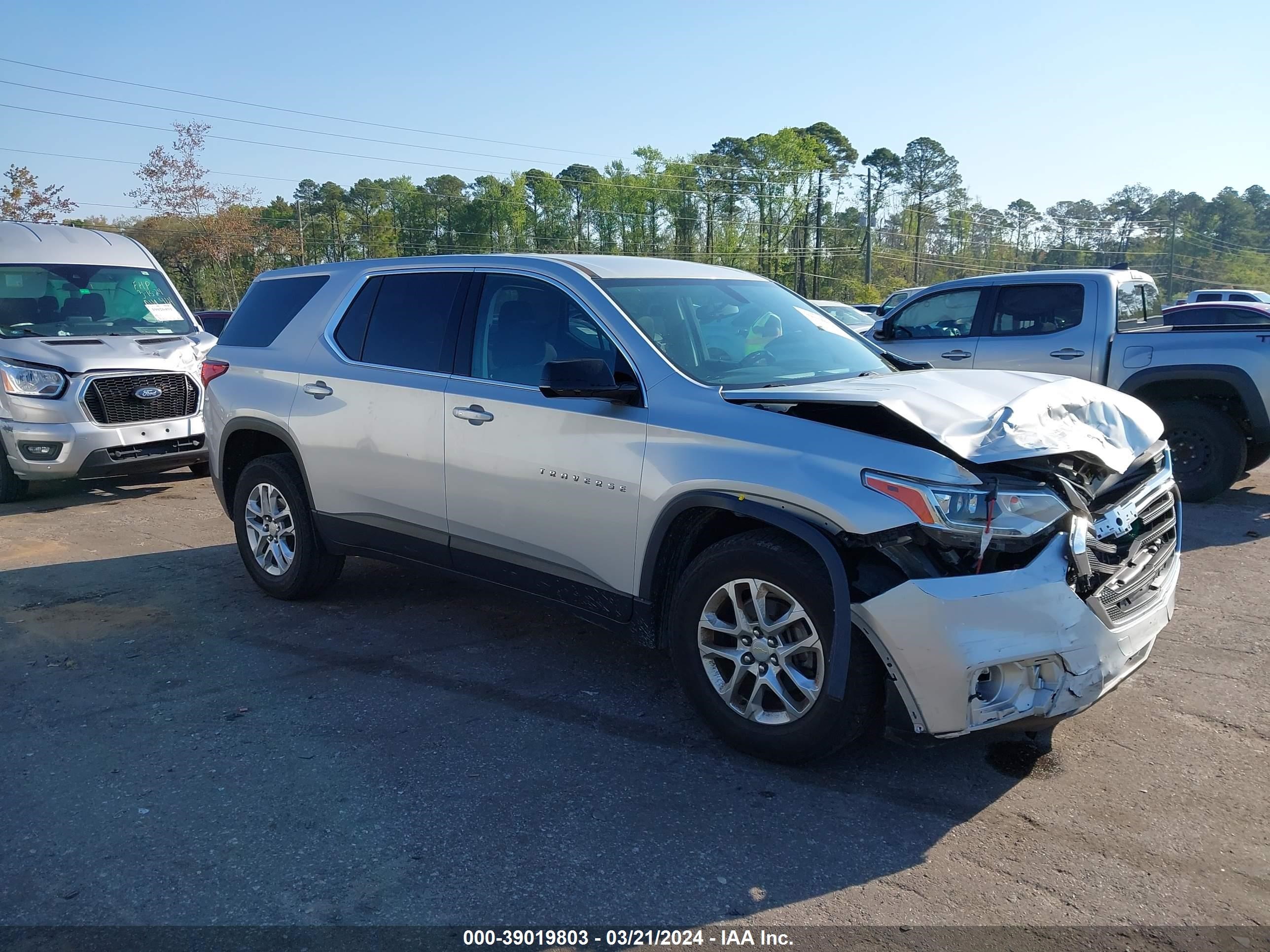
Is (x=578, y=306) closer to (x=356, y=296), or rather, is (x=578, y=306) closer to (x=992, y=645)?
(x=356, y=296)

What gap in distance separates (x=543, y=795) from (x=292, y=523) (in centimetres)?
291

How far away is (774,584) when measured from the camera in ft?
11.5

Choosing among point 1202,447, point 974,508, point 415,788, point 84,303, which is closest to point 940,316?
point 1202,447

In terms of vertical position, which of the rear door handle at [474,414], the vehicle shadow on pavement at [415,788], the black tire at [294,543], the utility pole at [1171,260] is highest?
the utility pole at [1171,260]

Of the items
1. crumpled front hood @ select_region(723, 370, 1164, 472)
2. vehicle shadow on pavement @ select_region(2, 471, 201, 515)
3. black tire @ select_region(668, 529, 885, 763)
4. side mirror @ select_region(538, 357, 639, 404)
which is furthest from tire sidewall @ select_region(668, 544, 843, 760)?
vehicle shadow on pavement @ select_region(2, 471, 201, 515)

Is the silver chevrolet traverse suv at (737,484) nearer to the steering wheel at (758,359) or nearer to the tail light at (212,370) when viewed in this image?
the steering wheel at (758,359)

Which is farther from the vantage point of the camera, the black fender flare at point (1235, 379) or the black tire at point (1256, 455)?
the black tire at point (1256, 455)

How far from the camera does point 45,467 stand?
870 cm

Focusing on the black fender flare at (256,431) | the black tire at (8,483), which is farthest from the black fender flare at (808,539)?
the black tire at (8,483)

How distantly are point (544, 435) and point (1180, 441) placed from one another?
647cm

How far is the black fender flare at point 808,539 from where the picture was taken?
3.24 metres

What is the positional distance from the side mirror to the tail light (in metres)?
3.02

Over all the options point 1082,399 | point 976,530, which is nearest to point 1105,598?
point 976,530

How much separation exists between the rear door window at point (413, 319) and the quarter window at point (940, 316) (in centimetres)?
608
